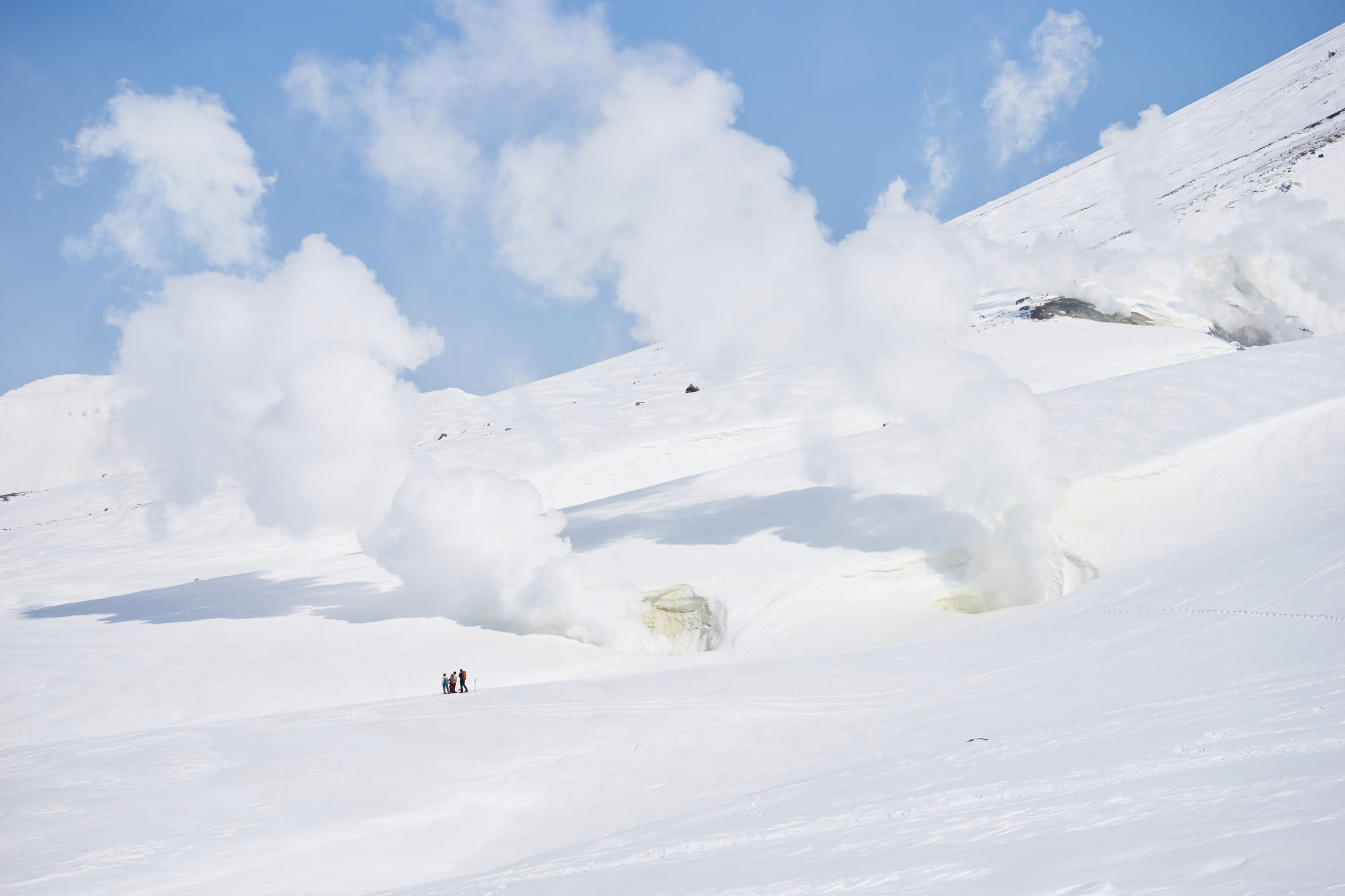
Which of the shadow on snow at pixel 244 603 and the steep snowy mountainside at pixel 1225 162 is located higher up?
the steep snowy mountainside at pixel 1225 162

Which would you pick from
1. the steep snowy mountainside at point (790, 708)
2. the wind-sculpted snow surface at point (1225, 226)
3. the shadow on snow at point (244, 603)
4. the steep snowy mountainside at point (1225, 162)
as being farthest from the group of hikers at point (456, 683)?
the steep snowy mountainside at point (1225, 162)

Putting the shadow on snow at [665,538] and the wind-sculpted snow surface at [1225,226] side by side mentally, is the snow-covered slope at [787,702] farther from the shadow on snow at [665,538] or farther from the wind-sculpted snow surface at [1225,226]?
the wind-sculpted snow surface at [1225,226]

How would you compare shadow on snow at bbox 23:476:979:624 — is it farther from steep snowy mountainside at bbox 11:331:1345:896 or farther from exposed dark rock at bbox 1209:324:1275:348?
exposed dark rock at bbox 1209:324:1275:348

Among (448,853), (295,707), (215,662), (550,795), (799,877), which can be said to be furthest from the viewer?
(215,662)

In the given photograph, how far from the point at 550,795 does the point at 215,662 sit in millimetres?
13134

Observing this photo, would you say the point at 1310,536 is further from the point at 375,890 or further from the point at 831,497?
the point at 375,890

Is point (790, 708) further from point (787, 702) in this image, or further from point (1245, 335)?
point (1245, 335)

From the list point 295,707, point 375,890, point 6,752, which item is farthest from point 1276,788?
point 295,707

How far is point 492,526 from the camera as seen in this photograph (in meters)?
24.5

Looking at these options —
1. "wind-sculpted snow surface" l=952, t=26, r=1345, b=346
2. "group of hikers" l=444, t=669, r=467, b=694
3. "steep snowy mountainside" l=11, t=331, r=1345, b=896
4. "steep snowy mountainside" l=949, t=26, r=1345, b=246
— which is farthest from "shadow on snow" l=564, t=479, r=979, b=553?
"steep snowy mountainside" l=949, t=26, r=1345, b=246

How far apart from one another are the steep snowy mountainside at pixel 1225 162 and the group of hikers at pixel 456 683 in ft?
209

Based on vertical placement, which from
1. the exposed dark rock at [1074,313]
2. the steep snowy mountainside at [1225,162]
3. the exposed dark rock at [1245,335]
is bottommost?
the exposed dark rock at [1245,335]

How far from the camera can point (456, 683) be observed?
19.3 metres

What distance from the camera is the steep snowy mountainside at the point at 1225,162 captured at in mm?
63219
